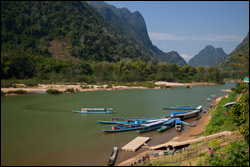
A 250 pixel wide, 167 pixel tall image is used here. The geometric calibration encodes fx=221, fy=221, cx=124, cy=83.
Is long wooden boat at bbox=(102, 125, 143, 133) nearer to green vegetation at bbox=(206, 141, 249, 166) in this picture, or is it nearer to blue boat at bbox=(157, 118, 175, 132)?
blue boat at bbox=(157, 118, 175, 132)

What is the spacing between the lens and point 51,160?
14289 millimetres

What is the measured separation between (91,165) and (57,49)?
90357 millimetres

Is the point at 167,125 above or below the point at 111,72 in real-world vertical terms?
below

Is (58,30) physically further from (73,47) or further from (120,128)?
(120,128)

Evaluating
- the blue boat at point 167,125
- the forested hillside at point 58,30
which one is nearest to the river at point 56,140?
the blue boat at point 167,125

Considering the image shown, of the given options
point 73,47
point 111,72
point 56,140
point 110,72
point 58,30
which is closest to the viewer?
point 56,140

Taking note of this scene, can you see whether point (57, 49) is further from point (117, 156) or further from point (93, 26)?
point (117, 156)

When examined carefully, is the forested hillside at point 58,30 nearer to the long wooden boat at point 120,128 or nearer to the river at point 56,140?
the river at point 56,140

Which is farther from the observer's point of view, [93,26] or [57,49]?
[93,26]

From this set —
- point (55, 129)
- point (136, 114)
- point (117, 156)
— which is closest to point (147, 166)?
point (117, 156)

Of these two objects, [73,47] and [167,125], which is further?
[73,47]

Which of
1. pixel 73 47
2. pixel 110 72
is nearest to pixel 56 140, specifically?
pixel 110 72

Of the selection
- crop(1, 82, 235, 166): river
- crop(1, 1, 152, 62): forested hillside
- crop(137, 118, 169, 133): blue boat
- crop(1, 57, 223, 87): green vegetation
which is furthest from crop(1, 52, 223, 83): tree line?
crop(137, 118, 169, 133): blue boat

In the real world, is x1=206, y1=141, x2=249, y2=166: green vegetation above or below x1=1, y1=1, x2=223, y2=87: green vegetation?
below
